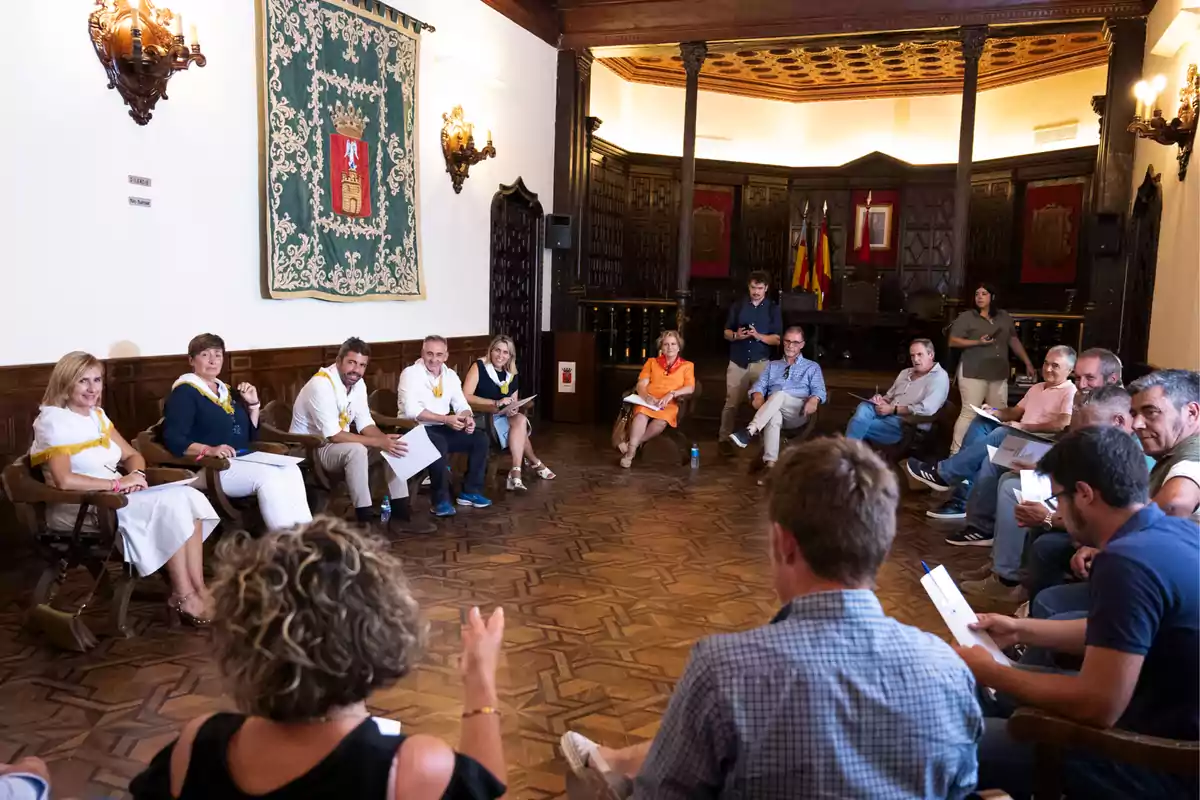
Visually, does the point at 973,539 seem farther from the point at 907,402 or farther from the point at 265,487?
the point at 265,487

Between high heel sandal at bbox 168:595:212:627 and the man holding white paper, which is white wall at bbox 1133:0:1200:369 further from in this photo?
high heel sandal at bbox 168:595:212:627

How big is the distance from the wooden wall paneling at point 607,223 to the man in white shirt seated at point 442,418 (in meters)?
4.60

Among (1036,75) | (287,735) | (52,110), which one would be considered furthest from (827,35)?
(287,735)

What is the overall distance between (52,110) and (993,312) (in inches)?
266

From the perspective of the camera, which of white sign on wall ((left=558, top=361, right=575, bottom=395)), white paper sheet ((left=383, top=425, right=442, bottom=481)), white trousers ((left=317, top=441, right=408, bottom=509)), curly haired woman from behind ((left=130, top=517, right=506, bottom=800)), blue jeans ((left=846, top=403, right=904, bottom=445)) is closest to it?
curly haired woman from behind ((left=130, top=517, right=506, bottom=800))

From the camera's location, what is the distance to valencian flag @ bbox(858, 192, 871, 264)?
12219 millimetres

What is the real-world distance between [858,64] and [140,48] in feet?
27.8

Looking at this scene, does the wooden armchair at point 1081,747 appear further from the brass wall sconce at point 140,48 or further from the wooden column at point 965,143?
the wooden column at point 965,143

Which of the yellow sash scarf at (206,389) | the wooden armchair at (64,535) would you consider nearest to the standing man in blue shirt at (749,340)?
the yellow sash scarf at (206,389)

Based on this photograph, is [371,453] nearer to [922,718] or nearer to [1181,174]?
[922,718]

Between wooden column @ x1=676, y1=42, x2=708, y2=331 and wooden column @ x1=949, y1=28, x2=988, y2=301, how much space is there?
2.44 metres

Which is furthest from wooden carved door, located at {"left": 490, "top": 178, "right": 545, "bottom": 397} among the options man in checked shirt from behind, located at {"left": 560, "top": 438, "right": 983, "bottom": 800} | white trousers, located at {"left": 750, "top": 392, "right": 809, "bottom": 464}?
man in checked shirt from behind, located at {"left": 560, "top": 438, "right": 983, "bottom": 800}

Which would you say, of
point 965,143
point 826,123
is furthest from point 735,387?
point 826,123

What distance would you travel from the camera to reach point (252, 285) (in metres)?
5.59
